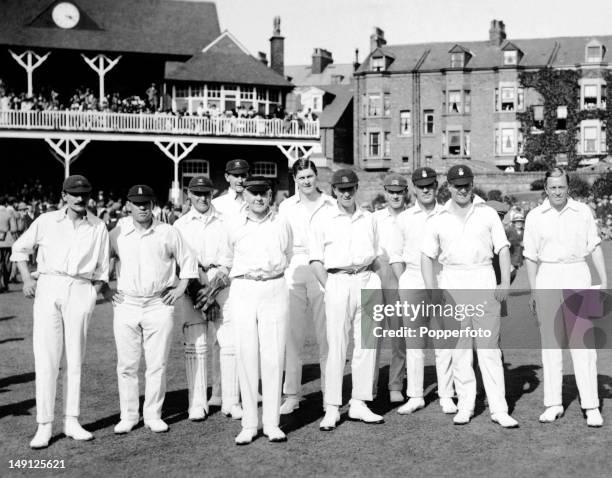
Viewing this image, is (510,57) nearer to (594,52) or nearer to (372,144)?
(594,52)

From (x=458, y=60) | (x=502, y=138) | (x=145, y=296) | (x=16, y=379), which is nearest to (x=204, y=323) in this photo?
(x=145, y=296)

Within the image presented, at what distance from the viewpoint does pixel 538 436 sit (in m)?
6.57

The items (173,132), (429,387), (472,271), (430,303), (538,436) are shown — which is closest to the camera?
(538,436)

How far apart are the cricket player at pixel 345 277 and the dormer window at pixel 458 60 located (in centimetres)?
5012

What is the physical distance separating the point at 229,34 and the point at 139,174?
343 inches

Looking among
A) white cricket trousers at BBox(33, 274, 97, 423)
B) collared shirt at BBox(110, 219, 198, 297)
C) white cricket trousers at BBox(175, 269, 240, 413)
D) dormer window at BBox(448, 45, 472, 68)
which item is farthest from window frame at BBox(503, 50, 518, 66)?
white cricket trousers at BBox(33, 274, 97, 423)

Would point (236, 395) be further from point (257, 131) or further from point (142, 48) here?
point (142, 48)

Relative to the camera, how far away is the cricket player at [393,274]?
7953 millimetres

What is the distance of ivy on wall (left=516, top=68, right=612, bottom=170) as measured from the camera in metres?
52.1

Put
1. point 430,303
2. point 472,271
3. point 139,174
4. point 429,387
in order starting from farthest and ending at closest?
point 139,174
point 429,387
point 430,303
point 472,271

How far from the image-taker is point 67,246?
659cm

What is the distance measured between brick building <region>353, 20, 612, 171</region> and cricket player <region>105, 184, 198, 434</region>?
45988 mm

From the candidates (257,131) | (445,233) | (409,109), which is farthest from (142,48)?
(445,233)

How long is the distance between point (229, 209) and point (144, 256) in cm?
173
